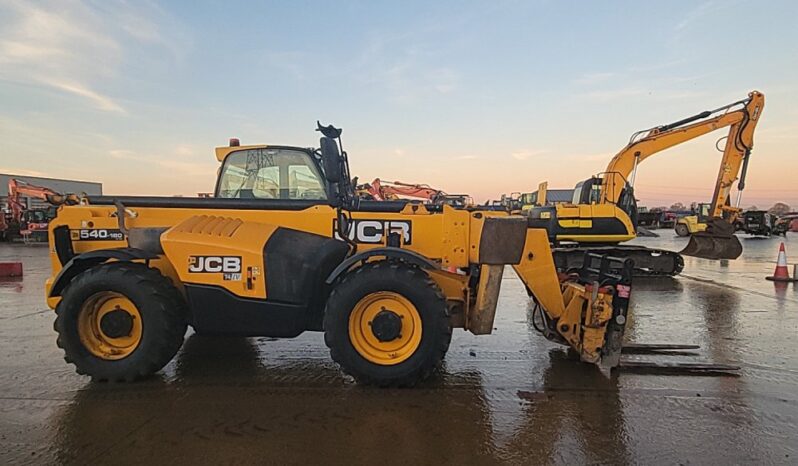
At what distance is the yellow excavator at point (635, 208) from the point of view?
1186 centimetres

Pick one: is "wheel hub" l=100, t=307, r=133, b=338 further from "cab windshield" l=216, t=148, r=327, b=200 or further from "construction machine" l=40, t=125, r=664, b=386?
"cab windshield" l=216, t=148, r=327, b=200

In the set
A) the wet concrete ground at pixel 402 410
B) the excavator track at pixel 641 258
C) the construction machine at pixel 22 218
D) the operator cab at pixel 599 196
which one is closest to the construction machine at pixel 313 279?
the wet concrete ground at pixel 402 410

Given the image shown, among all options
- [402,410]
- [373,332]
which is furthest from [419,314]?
[402,410]

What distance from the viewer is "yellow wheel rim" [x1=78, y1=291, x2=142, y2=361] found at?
4.48m

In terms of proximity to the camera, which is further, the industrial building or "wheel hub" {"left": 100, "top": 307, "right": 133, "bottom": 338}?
the industrial building

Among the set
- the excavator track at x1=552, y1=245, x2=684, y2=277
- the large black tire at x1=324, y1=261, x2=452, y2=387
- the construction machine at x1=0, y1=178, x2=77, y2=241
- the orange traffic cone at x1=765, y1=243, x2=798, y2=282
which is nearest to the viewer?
the large black tire at x1=324, y1=261, x2=452, y2=387

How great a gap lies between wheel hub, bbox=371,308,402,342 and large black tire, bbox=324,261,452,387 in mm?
192

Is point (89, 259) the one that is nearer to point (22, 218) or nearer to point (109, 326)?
point (109, 326)

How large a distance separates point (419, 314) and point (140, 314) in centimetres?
236

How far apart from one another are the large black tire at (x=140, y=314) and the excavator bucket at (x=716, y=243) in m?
12.1

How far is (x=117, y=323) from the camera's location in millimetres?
4473

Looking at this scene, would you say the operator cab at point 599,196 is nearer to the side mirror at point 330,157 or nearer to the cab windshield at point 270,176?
the cab windshield at point 270,176

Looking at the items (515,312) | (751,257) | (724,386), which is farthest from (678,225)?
(724,386)

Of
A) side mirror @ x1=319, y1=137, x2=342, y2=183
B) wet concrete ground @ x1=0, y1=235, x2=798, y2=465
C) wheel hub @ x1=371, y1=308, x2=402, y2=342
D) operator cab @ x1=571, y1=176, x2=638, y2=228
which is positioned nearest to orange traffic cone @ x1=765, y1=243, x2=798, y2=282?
operator cab @ x1=571, y1=176, x2=638, y2=228
